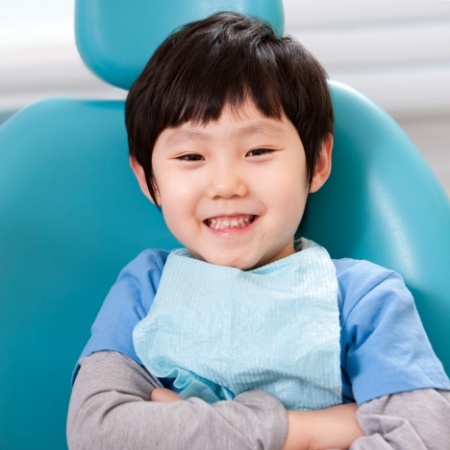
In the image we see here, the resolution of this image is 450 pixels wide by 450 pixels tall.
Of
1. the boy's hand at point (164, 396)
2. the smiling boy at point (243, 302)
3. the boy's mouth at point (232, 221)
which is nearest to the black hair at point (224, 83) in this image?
the smiling boy at point (243, 302)

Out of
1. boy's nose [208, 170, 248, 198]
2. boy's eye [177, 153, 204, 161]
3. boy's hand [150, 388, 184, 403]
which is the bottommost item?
boy's hand [150, 388, 184, 403]

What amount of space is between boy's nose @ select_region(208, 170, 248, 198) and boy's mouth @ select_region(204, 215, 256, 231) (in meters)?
0.04

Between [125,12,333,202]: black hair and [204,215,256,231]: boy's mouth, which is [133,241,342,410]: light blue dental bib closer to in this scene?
[204,215,256,231]: boy's mouth

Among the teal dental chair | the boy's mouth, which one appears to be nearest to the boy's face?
the boy's mouth

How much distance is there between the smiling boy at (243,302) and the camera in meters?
0.91

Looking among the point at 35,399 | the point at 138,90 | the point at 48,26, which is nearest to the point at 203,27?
the point at 138,90

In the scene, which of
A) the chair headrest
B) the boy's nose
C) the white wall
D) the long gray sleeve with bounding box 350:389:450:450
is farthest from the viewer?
the white wall

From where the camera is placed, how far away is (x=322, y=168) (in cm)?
114

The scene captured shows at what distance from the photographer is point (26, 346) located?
1130 millimetres

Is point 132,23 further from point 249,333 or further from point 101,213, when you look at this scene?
point 249,333

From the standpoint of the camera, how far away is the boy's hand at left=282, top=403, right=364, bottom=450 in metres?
0.92

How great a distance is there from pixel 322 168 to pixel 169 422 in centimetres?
40

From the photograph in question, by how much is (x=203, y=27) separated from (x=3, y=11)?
720 millimetres

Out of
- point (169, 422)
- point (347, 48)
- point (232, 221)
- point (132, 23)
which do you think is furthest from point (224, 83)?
point (347, 48)
